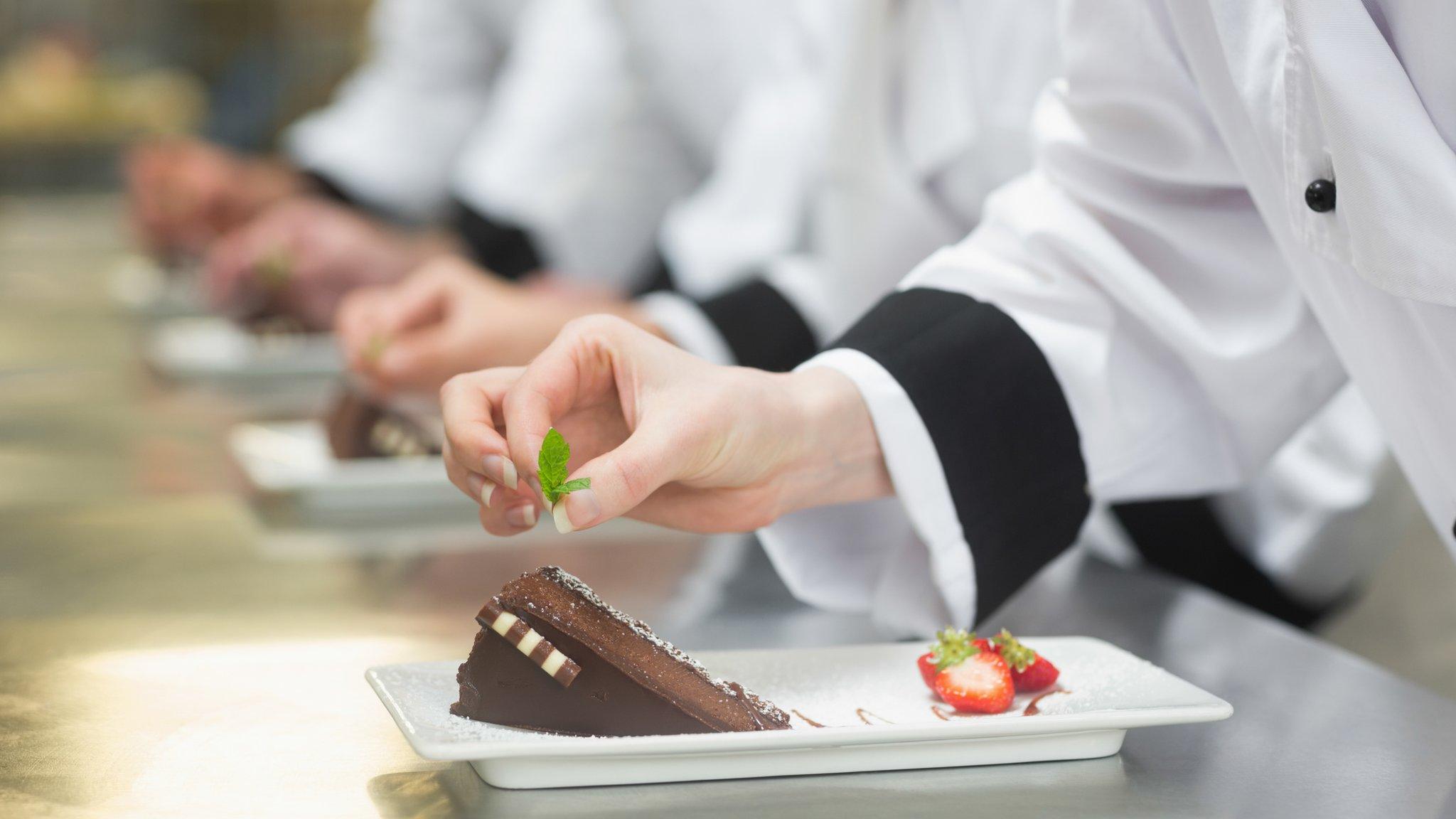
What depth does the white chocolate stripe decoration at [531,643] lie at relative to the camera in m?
0.67

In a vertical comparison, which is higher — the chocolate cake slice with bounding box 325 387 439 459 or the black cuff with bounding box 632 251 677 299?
the black cuff with bounding box 632 251 677 299

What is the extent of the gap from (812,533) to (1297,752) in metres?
0.33

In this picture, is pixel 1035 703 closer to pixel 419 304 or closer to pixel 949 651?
pixel 949 651

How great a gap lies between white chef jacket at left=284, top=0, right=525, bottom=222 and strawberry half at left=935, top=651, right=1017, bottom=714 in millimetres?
2748

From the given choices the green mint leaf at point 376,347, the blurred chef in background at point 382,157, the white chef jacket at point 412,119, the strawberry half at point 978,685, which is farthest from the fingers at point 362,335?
the white chef jacket at point 412,119

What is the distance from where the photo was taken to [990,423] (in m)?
0.91

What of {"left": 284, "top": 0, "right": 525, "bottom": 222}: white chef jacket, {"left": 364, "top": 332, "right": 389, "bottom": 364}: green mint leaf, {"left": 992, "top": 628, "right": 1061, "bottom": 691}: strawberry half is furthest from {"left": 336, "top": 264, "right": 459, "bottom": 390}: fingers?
{"left": 284, "top": 0, "right": 525, "bottom": 222}: white chef jacket

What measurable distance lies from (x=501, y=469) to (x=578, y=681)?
0.11 metres

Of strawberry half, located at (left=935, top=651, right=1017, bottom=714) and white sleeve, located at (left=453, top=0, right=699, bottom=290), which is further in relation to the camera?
white sleeve, located at (left=453, top=0, right=699, bottom=290)

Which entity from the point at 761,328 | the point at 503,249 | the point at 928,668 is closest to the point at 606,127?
the point at 503,249

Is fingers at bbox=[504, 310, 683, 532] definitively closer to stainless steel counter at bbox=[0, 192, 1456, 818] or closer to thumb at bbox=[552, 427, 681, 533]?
thumb at bbox=[552, 427, 681, 533]

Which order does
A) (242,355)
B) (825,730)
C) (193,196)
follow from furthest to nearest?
(193,196)
(242,355)
(825,730)

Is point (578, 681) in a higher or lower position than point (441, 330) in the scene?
lower

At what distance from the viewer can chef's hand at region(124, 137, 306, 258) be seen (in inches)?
122
